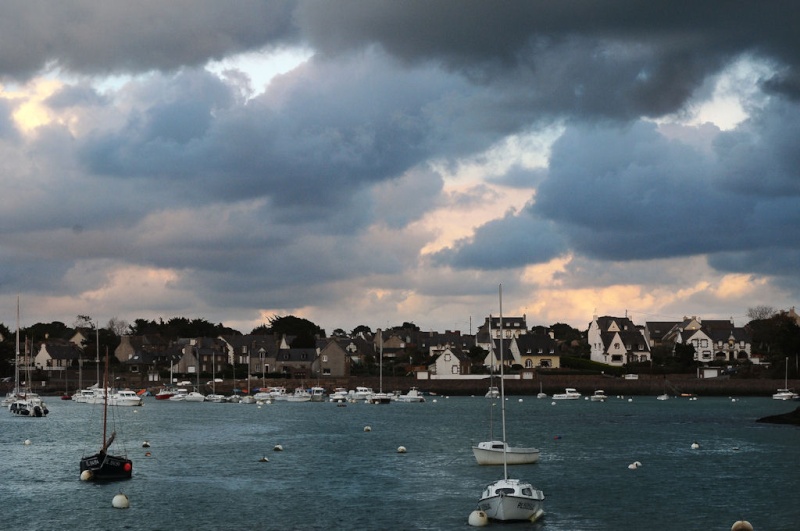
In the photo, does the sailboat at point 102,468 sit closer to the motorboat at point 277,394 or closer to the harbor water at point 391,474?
the harbor water at point 391,474

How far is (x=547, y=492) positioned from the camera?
59875mm

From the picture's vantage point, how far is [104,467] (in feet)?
214

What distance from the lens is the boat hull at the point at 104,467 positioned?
213ft

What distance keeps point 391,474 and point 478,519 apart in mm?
23090

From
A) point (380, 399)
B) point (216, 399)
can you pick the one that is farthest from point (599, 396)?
point (216, 399)

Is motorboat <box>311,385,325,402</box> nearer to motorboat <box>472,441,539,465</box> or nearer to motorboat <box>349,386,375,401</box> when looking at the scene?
motorboat <box>349,386,375,401</box>

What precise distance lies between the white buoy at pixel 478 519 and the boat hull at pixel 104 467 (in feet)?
94.0

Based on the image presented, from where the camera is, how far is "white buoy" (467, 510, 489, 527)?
47.6 meters

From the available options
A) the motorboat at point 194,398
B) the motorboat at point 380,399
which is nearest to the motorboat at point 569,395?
the motorboat at point 380,399

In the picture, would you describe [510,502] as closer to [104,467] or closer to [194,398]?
[104,467]

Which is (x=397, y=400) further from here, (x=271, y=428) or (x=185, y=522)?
(x=185, y=522)

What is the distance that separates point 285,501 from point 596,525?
18.7 metres

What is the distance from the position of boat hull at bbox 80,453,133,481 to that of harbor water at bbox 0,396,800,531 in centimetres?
92

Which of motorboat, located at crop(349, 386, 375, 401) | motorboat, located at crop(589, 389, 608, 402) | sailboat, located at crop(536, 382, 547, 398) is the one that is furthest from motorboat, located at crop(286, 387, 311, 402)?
motorboat, located at crop(589, 389, 608, 402)
